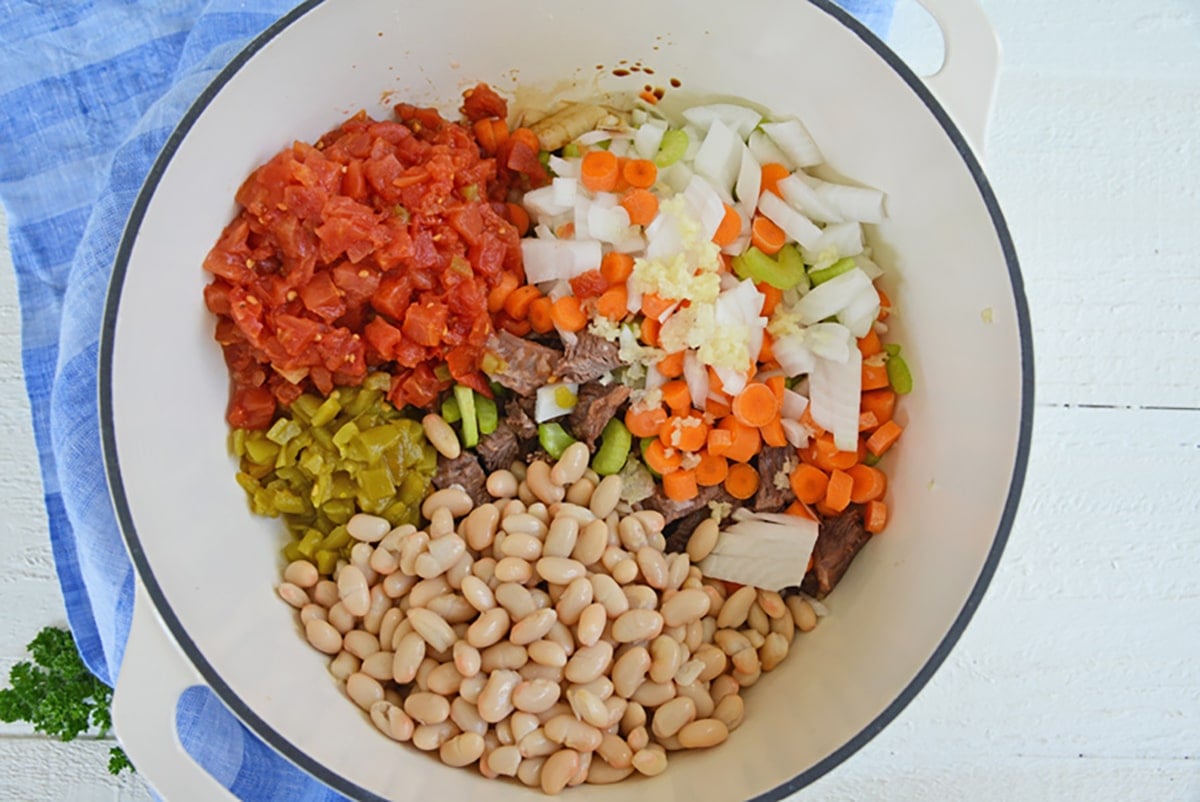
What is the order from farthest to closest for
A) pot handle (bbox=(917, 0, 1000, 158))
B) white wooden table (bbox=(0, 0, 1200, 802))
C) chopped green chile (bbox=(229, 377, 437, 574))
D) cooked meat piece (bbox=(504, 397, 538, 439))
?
white wooden table (bbox=(0, 0, 1200, 802))
cooked meat piece (bbox=(504, 397, 538, 439))
chopped green chile (bbox=(229, 377, 437, 574))
pot handle (bbox=(917, 0, 1000, 158))

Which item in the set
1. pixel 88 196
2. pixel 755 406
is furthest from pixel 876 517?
pixel 88 196

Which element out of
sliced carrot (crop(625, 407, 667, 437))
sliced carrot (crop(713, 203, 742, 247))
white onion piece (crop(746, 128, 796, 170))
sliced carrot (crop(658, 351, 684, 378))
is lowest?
sliced carrot (crop(625, 407, 667, 437))

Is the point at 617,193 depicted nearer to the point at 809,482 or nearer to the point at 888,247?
the point at 888,247

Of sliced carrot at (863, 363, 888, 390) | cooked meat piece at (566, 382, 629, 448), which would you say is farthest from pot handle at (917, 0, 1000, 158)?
cooked meat piece at (566, 382, 629, 448)

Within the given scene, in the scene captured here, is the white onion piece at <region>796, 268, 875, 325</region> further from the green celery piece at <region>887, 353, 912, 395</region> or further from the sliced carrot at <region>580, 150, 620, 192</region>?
the sliced carrot at <region>580, 150, 620, 192</region>

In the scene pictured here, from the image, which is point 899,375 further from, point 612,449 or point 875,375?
point 612,449
